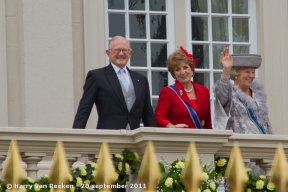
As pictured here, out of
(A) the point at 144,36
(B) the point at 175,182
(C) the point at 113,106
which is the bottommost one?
(B) the point at 175,182

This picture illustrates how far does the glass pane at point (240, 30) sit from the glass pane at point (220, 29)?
10cm

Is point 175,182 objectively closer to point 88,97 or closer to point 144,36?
point 88,97

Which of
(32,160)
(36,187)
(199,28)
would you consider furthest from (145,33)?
(36,187)

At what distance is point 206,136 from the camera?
8.05 metres

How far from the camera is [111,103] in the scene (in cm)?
874

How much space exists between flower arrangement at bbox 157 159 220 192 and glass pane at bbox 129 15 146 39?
4073mm

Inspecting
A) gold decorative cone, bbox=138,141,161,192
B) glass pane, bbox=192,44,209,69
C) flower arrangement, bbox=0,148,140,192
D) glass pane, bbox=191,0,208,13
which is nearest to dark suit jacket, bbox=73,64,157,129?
flower arrangement, bbox=0,148,140,192

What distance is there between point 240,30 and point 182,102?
3842 mm

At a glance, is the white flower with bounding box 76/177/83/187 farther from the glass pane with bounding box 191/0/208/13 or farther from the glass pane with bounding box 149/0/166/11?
the glass pane with bounding box 191/0/208/13

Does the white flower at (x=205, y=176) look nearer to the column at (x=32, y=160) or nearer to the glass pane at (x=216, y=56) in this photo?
the column at (x=32, y=160)

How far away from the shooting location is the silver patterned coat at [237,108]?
883 centimetres

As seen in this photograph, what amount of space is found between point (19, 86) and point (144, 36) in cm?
166

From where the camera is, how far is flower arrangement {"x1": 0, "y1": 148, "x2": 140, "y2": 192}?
7.57m

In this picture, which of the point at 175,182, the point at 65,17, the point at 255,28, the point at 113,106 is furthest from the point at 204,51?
the point at 175,182
